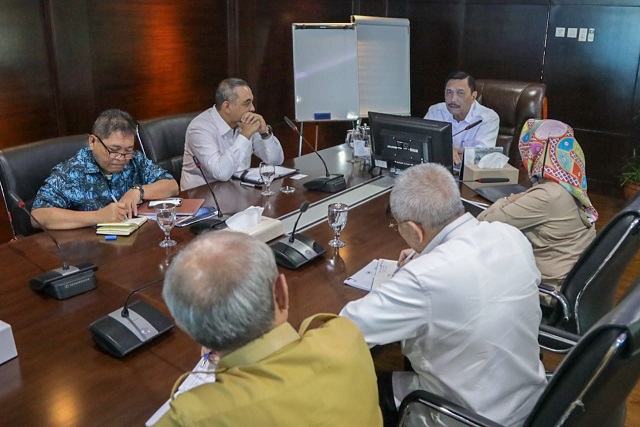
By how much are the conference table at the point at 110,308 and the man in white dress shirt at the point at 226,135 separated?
13.5 inches

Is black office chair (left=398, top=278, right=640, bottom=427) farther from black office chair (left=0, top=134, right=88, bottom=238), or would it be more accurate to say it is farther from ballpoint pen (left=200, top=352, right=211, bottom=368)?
black office chair (left=0, top=134, right=88, bottom=238)

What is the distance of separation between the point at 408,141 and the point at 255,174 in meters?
0.76

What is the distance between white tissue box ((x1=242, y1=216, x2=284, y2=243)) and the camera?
196 centimetres

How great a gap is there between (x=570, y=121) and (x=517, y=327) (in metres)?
4.19

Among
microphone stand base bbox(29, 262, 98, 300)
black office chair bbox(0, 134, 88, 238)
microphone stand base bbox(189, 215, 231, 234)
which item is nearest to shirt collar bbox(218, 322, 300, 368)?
microphone stand base bbox(29, 262, 98, 300)

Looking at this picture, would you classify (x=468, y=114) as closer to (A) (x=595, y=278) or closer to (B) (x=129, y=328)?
(A) (x=595, y=278)

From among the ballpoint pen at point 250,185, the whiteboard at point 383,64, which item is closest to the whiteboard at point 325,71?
the whiteboard at point 383,64

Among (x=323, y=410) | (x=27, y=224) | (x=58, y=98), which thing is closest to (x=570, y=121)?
(x=58, y=98)

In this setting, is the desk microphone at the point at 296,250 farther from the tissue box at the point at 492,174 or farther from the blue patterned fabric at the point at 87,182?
the tissue box at the point at 492,174

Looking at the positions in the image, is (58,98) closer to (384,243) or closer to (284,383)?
(384,243)

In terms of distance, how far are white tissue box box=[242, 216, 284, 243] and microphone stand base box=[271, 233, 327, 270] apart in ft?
0.24

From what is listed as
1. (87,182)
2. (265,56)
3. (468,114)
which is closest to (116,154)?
(87,182)

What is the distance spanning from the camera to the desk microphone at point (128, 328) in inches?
53.2

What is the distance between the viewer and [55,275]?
1637 mm
